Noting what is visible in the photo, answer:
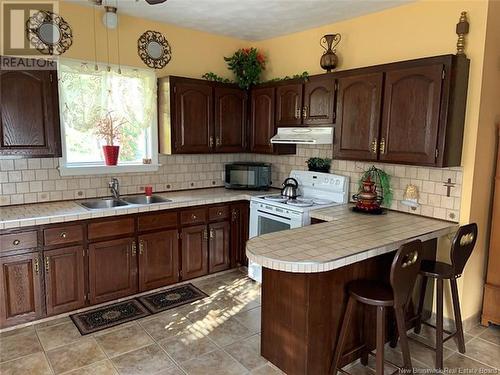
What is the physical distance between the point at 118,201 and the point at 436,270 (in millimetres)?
2927

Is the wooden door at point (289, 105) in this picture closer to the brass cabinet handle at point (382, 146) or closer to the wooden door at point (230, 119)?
the wooden door at point (230, 119)

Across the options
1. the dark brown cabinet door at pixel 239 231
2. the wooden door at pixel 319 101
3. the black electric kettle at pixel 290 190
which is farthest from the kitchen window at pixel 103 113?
the wooden door at pixel 319 101

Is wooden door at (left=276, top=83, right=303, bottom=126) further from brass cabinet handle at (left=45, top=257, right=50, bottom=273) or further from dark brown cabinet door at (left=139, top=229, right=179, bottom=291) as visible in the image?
brass cabinet handle at (left=45, top=257, right=50, bottom=273)

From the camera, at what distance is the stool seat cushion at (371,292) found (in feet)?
7.15

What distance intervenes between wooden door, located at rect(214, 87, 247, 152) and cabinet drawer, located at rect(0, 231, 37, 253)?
2099 mm

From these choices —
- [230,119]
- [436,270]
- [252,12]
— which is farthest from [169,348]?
[252,12]

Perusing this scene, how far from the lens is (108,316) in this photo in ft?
10.6

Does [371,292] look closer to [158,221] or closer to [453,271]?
[453,271]

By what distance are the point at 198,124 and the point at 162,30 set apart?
3.56 ft

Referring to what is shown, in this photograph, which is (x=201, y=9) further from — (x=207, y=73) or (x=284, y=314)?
(x=284, y=314)

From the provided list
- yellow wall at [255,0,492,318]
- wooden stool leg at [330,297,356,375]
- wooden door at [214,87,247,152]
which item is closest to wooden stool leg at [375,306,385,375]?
wooden stool leg at [330,297,356,375]

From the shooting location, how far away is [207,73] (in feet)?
14.6

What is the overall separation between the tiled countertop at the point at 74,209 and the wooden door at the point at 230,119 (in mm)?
616

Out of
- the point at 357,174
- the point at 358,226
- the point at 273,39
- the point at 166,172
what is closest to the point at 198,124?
the point at 166,172
